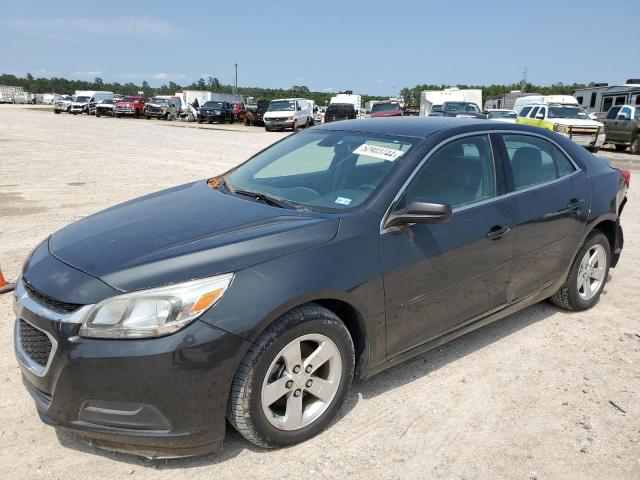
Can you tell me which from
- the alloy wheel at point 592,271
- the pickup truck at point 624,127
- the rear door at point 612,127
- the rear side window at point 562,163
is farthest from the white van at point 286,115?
the rear side window at point 562,163

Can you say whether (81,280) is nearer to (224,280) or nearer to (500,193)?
(224,280)

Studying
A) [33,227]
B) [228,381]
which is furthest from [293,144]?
[33,227]

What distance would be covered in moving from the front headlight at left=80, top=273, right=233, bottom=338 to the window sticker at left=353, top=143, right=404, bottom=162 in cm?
Result: 148

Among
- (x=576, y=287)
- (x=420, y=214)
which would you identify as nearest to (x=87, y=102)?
(x=576, y=287)

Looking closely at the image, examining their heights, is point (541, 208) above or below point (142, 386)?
above

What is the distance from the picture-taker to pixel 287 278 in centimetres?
254

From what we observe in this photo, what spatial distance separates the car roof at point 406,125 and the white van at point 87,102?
4818 cm

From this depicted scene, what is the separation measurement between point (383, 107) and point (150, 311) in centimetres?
2904

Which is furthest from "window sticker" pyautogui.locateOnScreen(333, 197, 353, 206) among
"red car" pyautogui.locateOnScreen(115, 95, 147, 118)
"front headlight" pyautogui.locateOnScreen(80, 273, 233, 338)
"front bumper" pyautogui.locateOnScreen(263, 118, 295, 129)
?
"red car" pyautogui.locateOnScreen(115, 95, 147, 118)

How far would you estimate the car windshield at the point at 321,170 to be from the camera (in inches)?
126

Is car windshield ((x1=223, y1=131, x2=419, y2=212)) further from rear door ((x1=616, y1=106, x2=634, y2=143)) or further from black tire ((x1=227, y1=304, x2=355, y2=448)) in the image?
rear door ((x1=616, y1=106, x2=634, y2=143))

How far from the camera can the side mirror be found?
294cm

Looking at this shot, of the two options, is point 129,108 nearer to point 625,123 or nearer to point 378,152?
point 625,123

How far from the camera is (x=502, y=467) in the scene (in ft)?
8.73
